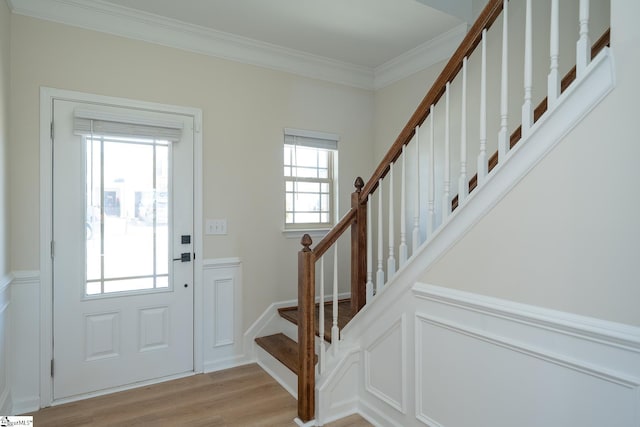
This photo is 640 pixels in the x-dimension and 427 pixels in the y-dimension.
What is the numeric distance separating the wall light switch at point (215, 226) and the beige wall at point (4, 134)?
4.13 ft

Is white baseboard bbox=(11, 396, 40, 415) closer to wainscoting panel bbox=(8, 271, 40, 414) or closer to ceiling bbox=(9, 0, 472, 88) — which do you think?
wainscoting panel bbox=(8, 271, 40, 414)

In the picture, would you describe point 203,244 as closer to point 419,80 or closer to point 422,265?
point 422,265

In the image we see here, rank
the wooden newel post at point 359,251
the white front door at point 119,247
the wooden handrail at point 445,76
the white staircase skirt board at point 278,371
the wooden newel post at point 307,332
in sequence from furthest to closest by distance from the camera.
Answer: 1. the white staircase skirt board at point 278,371
2. the white front door at point 119,247
3. the wooden newel post at point 359,251
4. the wooden newel post at point 307,332
5. the wooden handrail at point 445,76

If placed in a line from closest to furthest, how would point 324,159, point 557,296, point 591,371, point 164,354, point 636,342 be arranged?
point 636,342
point 591,371
point 557,296
point 164,354
point 324,159

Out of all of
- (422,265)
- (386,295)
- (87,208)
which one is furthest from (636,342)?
(87,208)

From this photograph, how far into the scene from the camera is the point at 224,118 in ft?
10.2

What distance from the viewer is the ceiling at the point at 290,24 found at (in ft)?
8.46

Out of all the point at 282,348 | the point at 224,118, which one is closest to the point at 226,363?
the point at 282,348

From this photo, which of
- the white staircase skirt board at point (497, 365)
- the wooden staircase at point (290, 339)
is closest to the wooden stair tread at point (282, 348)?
the wooden staircase at point (290, 339)

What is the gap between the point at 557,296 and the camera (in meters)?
1.44

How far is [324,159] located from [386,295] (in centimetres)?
186

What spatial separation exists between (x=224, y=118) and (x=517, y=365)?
269 centimetres

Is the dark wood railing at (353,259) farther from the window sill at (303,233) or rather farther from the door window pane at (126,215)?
the door window pane at (126,215)

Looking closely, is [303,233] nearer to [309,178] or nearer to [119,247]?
[309,178]
